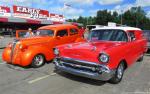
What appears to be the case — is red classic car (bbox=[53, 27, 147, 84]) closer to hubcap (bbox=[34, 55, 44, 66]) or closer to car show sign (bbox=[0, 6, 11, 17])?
hubcap (bbox=[34, 55, 44, 66])

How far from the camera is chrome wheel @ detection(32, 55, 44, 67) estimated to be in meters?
8.90

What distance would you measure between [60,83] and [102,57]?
5.25 ft

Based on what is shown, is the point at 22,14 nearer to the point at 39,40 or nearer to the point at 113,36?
the point at 39,40

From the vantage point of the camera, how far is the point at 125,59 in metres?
7.19

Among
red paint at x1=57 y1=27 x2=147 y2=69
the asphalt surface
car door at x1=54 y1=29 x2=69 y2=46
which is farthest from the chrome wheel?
red paint at x1=57 y1=27 x2=147 y2=69

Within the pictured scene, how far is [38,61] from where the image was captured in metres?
9.12

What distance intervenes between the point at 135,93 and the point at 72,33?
615cm

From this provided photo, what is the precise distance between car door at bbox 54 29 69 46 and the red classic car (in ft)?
8.94

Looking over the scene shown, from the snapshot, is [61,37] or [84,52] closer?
[84,52]

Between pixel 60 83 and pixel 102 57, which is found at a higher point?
pixel 102 57

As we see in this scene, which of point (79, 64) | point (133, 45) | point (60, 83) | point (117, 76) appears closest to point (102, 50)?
point (79, 64)

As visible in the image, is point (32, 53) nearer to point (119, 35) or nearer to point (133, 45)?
point (119, 35)

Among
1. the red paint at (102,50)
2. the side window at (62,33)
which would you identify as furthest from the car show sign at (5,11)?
the red paint at (102,50)

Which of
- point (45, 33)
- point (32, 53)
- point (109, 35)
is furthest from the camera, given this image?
point (45, 33)
